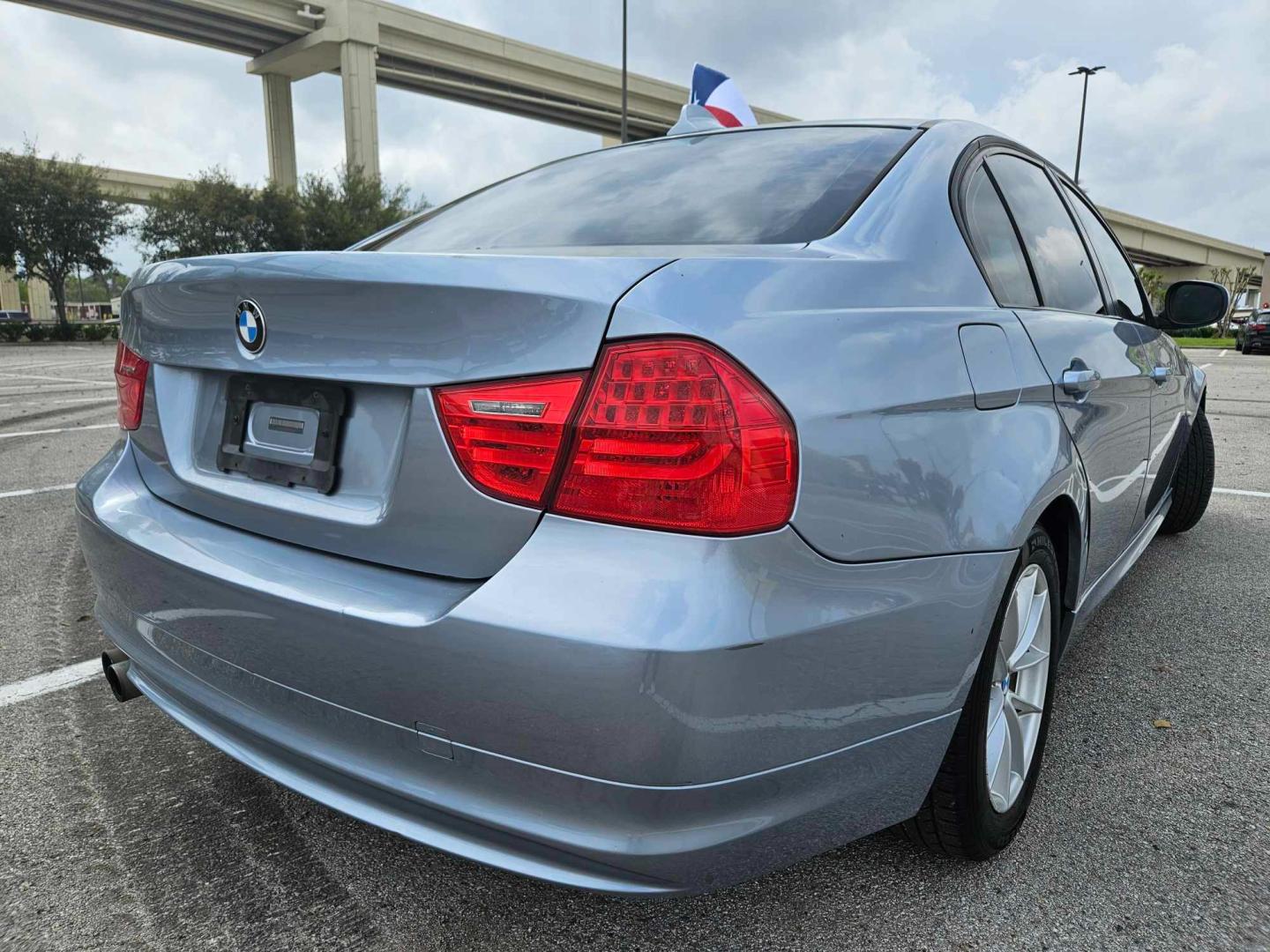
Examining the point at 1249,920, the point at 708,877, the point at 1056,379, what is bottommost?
the point at 1249,920

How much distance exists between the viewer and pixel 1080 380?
2160mm

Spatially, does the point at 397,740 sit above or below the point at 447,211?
below

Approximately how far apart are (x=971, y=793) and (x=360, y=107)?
155ft

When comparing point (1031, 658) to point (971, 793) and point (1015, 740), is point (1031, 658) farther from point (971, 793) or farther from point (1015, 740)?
point (971, 793)

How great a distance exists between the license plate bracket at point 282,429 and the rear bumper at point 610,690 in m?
0.13

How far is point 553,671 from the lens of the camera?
50.1 inches

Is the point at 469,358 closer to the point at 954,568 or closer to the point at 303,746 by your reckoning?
the point at 303,746

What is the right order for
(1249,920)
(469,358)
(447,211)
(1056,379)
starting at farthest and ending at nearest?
(447,211)
(1056,379)
(1249,920)
(469,358)

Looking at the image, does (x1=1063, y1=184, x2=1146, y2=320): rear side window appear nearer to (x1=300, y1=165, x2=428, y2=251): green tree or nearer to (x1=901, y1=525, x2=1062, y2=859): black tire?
(x1=901, y1=525, x2=1062, y2=859): black tire

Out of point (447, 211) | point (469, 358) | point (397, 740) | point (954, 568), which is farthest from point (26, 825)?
point (954, 568)

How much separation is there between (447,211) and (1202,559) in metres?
3.54

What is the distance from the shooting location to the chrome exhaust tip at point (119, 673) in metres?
2.06

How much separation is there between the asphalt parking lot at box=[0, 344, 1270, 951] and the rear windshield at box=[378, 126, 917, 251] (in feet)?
4.10

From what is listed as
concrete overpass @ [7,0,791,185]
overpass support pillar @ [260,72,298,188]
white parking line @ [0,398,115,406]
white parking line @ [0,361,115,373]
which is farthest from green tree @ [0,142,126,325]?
white parking line @ [0,398,115,406]
